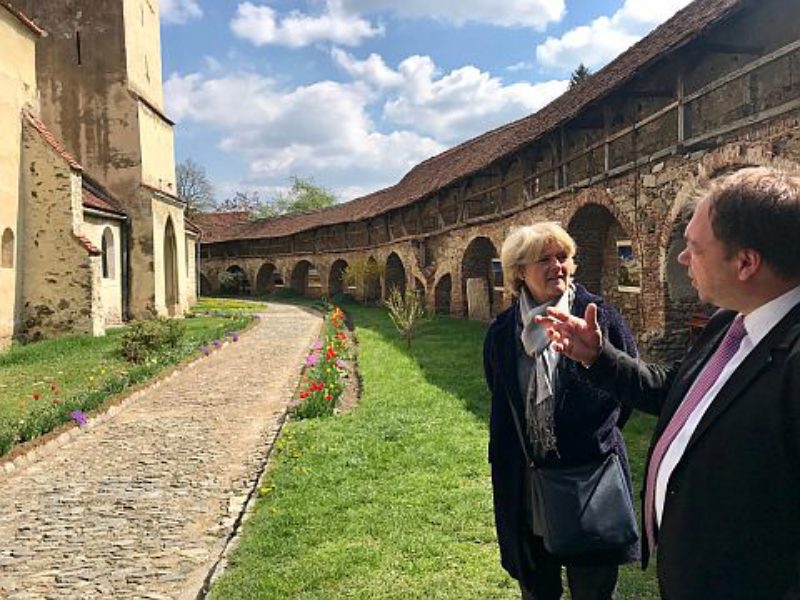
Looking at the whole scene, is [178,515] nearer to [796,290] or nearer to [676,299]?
[796,290]

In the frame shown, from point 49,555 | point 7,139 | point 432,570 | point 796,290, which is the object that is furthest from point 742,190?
point 7,139

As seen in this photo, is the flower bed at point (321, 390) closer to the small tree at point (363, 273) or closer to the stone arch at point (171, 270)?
the stone arch at point (171, 270)

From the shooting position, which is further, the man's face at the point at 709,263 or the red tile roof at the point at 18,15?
the red tile roof at the point at 18,15

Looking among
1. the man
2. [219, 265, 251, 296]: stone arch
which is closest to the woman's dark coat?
the man

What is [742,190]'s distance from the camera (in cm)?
161

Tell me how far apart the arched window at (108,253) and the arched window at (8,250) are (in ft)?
14.5

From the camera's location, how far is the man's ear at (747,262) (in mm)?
1582

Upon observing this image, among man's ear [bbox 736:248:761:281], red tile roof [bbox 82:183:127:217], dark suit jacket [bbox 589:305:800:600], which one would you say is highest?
red tile roof [bbox 82:183:127:217]

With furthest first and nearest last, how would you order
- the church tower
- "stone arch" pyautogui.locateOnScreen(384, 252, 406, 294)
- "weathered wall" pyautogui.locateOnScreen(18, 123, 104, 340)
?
"stone arch" pyautogui.locateOnScreen(384, 252, 406, 294) → the church tower → "weathered wall" pyautogui.locateOnScreen(18, 123, 104, 340)

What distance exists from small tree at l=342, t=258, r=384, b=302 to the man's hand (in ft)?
93.7

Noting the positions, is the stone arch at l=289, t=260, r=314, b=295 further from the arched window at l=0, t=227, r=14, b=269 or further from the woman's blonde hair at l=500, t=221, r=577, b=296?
the woman's blonde hair at l=500, t=221, r=577, b=296

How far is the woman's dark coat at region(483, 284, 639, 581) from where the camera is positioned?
8.67 feet

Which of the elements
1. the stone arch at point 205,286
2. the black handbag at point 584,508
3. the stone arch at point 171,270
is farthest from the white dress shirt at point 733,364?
the stone arch at point 205,286

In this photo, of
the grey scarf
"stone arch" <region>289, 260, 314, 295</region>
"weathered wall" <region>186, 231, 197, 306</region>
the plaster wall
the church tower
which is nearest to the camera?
the grey scarf
